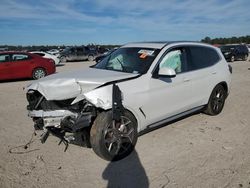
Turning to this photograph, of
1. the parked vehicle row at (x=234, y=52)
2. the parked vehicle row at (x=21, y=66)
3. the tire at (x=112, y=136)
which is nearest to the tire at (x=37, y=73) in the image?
the parked vehicle row at (x=21, y=66)

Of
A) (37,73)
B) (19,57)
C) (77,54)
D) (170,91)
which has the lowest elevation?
(77,54)

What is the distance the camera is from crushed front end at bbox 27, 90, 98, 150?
4.48 metres

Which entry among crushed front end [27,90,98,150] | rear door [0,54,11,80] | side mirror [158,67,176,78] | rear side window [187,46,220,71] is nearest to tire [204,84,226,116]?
rear side window [187,46,220,71]

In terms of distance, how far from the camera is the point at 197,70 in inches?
244

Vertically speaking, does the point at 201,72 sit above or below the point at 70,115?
above

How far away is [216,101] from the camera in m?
7.04

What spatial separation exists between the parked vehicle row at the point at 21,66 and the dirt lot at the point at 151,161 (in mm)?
8276

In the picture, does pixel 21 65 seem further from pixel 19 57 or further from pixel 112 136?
pixel 112 136

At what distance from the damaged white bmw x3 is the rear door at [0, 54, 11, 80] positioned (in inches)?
373

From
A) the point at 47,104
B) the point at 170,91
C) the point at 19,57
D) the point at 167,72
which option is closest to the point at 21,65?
the point at 19,57

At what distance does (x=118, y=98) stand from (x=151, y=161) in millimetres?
Result: 1131

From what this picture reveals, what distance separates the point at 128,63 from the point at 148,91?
0.91 m

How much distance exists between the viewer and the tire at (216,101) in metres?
6.85

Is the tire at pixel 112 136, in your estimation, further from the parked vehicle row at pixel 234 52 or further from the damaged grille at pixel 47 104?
the parked vehicle row at pixel 234 52
